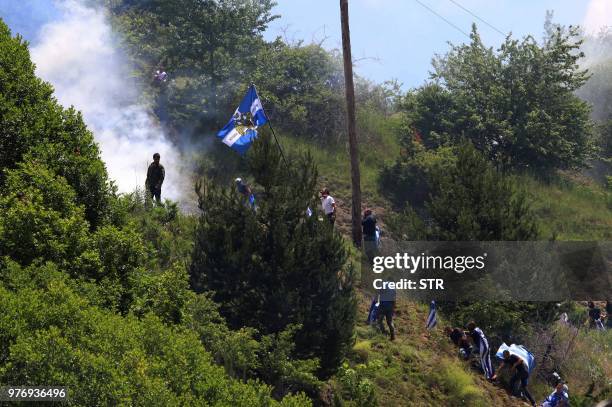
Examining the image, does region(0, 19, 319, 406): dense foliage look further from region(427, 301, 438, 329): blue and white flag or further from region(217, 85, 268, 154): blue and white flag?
region(427, 301, 438, 329): blue and white flag

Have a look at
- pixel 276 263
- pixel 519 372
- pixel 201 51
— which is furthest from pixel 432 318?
pixel 201 51

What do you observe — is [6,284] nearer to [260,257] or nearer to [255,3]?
[260,257]

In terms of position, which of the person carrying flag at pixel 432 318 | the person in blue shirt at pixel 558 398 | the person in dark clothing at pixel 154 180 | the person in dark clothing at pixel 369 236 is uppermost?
the person in dark clothing at pixel 154 180

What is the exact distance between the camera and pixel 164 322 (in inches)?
480

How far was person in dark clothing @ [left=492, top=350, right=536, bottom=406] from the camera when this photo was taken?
18.6 meters

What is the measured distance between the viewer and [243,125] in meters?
21.4

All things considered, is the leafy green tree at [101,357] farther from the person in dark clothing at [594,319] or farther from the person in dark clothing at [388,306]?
the person in dark clothing at [594,319]

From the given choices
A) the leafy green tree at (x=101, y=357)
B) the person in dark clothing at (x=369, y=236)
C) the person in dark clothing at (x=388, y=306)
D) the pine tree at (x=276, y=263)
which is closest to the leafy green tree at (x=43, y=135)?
the pine tree at (x=276, y=263)

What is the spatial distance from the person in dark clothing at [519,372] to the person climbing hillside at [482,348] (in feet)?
0.98

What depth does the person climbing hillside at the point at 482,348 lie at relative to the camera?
752 inches

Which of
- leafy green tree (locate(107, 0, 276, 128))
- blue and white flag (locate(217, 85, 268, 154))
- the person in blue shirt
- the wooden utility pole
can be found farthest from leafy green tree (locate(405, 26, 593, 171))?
the person in blue shirt

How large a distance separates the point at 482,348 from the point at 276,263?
5821mm

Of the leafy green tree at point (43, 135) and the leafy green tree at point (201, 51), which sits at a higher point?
the leafy green tree at point (201, 51)

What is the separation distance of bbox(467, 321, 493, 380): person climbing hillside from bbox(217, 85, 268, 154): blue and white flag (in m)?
6.76
